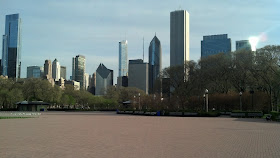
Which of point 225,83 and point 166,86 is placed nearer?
point 225,83

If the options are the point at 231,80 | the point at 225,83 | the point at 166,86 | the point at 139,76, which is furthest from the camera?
the point at 139,76

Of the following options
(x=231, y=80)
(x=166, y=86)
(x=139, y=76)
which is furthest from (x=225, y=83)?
(x=139, y=76)

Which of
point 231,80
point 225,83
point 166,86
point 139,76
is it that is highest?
point 139,76

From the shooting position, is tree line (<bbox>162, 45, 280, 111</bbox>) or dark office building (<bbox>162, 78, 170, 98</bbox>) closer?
tree line (<bbox>162, 45, 280, 111</bbox>)

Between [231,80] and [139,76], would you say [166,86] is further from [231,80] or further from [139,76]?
[139,76]

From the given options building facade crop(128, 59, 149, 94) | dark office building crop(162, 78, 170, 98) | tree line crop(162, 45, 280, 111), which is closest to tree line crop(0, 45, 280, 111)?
tree line crop(162, 45, 280, 111)

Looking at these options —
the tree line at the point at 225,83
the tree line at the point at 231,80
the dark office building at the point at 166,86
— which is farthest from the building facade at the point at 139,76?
the tree line at the point at 231,80

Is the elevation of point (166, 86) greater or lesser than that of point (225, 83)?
lesser

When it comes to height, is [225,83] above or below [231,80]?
below

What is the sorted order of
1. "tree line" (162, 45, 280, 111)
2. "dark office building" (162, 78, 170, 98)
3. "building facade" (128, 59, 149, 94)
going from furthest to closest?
1. "building facade" (128, 59, 149, 94)
2. "dark office building" (162, 78, 170, 98)
3. "tree line" (162, 45, 280, 111)

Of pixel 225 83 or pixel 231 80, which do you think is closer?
pixel 231 80

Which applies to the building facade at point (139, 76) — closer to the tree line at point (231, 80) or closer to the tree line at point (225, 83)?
the tree line at point (225, 83)

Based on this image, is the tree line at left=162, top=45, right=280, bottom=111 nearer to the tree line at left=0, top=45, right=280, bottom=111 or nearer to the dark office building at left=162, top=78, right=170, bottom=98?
the tree line at left=0, top=45, right=280, bottom=111

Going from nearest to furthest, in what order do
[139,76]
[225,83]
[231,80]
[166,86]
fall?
[231,80] < [225,83] < [166,86] < [139,76]
